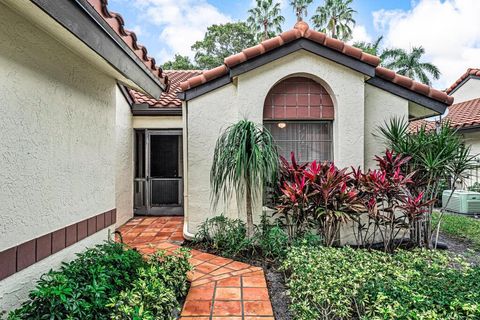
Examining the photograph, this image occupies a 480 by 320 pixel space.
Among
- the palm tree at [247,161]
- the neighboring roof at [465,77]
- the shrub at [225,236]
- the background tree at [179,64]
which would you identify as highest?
the background tree at [179,64]

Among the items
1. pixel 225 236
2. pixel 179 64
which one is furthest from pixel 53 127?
pixel 179 64

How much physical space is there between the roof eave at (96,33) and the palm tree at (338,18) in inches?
1152

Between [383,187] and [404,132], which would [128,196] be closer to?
[383,187]

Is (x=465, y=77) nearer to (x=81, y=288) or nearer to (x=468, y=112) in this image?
(x=468, y=112)

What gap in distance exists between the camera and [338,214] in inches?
225

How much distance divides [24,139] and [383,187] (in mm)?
6137

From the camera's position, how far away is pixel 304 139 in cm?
722

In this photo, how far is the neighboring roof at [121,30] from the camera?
2928mm

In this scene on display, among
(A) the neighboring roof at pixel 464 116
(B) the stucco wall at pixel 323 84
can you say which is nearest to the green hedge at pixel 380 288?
(B) the stucco wall at pixel 323 84

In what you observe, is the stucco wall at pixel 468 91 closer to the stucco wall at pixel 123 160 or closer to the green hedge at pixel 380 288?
the green hedge at pixel 380 288

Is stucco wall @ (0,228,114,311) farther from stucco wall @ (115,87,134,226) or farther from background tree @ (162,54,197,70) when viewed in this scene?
background tree @ (162,54,197,70)

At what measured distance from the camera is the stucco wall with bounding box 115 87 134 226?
27.5 ft

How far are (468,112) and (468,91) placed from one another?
338 centimetres

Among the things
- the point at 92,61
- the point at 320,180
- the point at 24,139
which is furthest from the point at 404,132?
the point at 24,139
